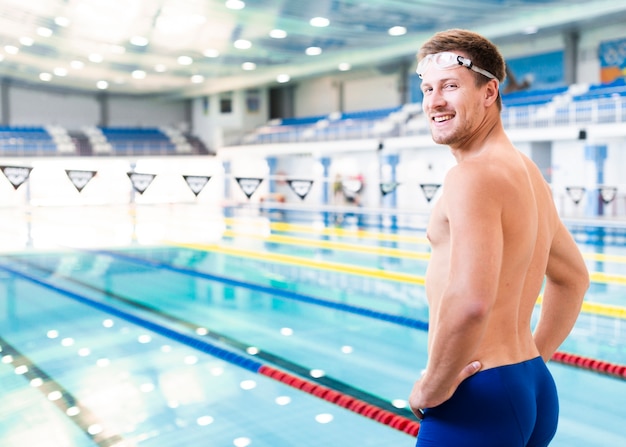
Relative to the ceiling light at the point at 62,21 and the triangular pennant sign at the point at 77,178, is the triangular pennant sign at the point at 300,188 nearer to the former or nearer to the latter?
the triangular pennant sign at the point at 77,178

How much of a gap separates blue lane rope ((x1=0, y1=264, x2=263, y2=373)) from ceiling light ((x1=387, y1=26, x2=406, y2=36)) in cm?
1226

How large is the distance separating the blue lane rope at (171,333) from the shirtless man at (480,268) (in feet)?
10.2

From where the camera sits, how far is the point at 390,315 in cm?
557

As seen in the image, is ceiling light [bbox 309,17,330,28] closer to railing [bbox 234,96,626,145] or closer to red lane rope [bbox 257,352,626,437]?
railing [bbox 234,96,626,145]

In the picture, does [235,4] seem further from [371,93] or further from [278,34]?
[371,93]

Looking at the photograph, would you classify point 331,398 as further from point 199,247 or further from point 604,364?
point 199,247

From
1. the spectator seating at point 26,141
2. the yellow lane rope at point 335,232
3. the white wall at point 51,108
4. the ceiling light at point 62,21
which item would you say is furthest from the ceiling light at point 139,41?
the white wall at point 51,108

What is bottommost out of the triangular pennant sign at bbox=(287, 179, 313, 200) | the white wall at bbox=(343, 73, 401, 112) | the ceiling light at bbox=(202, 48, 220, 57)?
the triangular pennant sign at bbox=(287, 179, 313, 200)

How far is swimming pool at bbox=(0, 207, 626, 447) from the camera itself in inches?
130

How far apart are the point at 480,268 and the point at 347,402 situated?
2.64m

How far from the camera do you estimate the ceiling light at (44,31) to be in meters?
17.3

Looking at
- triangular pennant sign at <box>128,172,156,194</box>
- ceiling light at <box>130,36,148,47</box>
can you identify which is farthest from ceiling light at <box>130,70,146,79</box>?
triangular pennant sign at <box>128,172,156,194</box>

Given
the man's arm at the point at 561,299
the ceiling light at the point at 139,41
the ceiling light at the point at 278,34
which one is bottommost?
the man's arm at the point at 561,299

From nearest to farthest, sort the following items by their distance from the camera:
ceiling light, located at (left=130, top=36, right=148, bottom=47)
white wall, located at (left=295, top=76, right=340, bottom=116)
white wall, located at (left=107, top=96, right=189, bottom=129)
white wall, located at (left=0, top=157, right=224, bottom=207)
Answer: ceiling light, located at (left=130, top=36, right=148, bottom=47) < white wall, located at (left=0, top=157, right=224, bottom=207) < white wall, located at (left=295, top=76, right=340, bottom=116) < white wall, located at (left=107, top=96, right=189, bottom=129)
